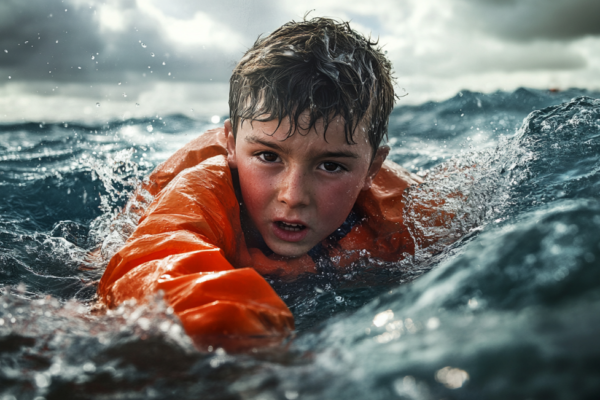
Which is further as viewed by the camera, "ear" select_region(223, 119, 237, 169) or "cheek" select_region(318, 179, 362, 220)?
A: "ear" select_region(223, 119, 237, 169)

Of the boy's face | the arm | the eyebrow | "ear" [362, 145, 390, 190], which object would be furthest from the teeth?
"ear" [362, 145, 390, 190]

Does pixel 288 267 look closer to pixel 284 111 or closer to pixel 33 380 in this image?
pixel 284 111

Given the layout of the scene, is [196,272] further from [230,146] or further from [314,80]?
[230,146]

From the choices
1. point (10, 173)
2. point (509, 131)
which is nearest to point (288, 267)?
point (10, 173)

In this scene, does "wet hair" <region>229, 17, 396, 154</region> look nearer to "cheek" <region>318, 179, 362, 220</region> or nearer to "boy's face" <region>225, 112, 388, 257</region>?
"boy's face" <region>225, 112, 388, 257</region>

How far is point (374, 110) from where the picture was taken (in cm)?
217

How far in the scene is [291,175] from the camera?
6.10 feet

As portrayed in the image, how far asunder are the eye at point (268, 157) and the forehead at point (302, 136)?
61 millimetres

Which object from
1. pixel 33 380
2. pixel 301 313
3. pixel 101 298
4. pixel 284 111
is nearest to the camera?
pixel 33 380

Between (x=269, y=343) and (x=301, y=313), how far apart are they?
619 mm

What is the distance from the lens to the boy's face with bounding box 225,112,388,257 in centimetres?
185

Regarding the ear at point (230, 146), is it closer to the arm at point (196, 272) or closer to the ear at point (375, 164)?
the arm at point (196, 272)

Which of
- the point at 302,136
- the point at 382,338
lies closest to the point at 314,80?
the point at 302,136

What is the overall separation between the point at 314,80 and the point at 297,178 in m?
0.45
